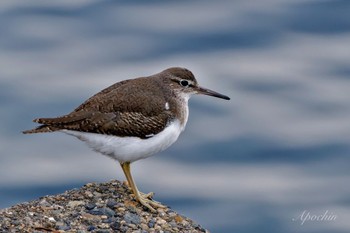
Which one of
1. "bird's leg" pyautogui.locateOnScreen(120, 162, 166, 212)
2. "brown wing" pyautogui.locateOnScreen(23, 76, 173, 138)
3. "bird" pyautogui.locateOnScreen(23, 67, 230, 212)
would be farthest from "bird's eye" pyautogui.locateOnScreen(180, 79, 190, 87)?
"bird's leg" pyautogui.locateOnScreen(120, 162, 166, 212)

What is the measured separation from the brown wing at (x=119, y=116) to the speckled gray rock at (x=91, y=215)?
2.63ft

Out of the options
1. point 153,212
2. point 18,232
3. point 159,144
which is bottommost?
point 18,232

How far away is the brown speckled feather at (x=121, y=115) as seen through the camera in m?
9.03

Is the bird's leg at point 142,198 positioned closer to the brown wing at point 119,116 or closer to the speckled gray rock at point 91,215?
the speckled gray rock at point 91,215

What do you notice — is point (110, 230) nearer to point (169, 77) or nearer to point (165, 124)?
point (165, 124)

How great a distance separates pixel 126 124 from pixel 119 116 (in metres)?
0.14

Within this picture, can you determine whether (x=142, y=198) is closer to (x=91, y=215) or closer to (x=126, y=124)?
(x=126, y=124)

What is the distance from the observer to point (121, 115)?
9.13 m

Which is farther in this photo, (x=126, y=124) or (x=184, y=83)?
(x=184, y=83)

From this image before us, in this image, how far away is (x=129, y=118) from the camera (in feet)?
30.0

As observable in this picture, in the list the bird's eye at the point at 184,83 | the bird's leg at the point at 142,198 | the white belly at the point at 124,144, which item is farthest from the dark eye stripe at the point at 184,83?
the bird's leg at the point at 142,198

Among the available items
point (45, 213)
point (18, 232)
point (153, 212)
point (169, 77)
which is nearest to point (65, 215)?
point (45, 213)

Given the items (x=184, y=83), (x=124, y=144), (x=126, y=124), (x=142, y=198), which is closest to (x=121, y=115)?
(x=126, y=124)

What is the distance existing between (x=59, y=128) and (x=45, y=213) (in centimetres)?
124
